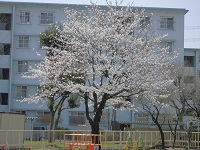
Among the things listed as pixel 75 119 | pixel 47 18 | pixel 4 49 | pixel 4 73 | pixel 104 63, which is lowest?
pixel 75 119

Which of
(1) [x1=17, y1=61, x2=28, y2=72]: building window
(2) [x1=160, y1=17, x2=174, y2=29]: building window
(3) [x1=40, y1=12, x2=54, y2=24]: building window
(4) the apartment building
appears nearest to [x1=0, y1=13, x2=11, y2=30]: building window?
(4) the apartment building

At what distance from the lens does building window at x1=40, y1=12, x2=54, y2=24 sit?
52.3 metres

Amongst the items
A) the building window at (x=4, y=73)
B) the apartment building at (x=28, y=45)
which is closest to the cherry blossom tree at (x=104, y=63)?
the apartment building at (x=28, y=45)

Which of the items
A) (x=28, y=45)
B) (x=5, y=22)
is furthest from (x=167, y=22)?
(x=5, y=22)

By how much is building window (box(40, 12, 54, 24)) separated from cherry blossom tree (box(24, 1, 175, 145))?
1044 inches

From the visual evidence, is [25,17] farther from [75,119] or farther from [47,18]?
[75,119]

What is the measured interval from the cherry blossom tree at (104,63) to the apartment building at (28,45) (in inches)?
994

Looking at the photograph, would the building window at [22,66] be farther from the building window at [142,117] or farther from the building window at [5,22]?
the building window at [142,117]

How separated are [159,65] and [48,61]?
653 cm

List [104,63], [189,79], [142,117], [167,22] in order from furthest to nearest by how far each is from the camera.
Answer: [167,22], [142,117], [189,79], [104,63]

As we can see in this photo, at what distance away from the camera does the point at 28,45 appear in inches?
2037

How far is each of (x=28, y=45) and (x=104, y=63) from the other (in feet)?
96.0

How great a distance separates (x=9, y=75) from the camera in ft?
168

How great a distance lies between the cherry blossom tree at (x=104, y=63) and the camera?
78.3 feet
